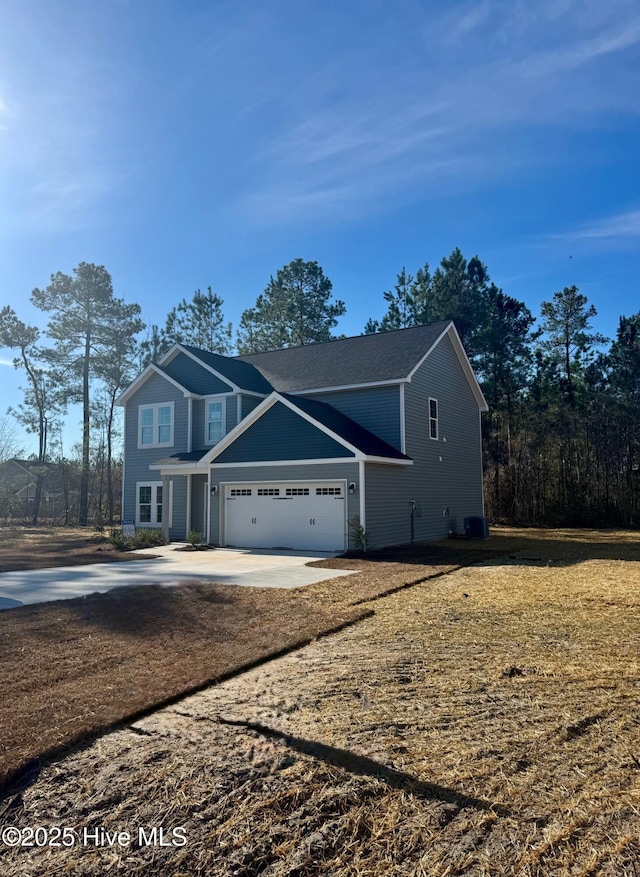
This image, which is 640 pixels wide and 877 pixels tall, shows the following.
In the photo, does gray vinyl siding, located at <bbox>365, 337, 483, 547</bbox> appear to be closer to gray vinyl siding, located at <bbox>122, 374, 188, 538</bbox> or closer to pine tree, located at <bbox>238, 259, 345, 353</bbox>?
gray vinyl siding, located at <bbox>122, 374, 188, 538</bbox>

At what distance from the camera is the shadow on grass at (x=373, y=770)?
3.03 m

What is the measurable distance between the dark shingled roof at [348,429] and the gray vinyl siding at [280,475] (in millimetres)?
812

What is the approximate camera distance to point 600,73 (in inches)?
438

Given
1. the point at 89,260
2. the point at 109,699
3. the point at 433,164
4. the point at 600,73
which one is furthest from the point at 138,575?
Result: the point at 89,260

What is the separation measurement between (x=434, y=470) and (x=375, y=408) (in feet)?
11.0

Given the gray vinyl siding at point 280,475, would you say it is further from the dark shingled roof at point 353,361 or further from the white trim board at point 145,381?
the white trim board at point 145,381

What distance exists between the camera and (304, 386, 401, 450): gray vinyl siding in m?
18.0

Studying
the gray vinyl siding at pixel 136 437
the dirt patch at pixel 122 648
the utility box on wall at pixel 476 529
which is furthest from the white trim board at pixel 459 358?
the dirt patch at pixel 122 648

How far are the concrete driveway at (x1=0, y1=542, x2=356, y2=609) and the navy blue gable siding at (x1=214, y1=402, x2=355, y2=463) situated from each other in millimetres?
2881

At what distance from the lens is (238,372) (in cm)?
2211

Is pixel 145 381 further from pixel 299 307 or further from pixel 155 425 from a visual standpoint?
pixel 299 307

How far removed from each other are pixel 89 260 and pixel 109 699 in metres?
32.6

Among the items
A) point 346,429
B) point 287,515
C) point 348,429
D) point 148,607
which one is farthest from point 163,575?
point 348,429

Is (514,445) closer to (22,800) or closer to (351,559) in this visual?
(351,559)
